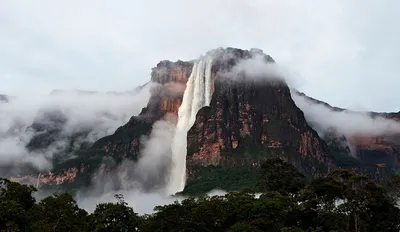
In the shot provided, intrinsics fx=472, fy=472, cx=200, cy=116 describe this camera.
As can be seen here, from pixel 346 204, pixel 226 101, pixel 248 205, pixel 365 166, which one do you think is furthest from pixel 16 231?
pixel 365 166

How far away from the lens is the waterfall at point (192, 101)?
18012 centimetres

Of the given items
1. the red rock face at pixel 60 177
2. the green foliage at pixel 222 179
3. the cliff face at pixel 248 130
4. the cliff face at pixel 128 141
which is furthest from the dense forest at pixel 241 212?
the red rock face at pixel 60 177

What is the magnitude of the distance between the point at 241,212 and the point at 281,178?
72.1 feet

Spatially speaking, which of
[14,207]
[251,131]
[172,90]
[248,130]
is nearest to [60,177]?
[172,90]

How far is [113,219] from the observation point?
2116 inches

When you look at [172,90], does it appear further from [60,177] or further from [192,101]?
[60,177]

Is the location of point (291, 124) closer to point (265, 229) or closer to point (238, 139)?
point (238, 139)

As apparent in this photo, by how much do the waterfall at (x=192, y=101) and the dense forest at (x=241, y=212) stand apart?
115271mm

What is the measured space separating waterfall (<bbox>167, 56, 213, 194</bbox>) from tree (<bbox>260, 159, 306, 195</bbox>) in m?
98.0

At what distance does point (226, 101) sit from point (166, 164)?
1314 inches

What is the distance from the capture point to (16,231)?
42.6 m

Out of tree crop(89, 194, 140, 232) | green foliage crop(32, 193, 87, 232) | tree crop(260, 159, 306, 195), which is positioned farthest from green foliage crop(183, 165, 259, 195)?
green foliage crop(32, 193, 87, 232)

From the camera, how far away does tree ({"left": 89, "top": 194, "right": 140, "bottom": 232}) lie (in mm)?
52594

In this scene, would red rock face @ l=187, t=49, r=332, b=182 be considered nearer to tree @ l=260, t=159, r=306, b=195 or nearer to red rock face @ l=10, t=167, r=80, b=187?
red rock face @ l=10, t=167, r=80, b=187
